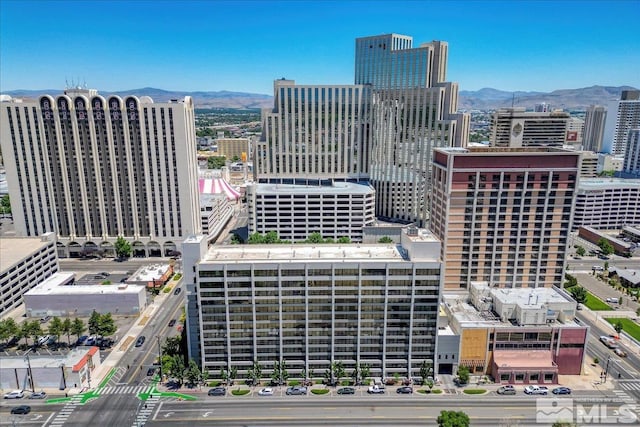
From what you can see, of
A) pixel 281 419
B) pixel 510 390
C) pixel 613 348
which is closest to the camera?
pixel 281 419

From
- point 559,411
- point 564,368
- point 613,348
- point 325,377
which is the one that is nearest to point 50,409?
point 325,377

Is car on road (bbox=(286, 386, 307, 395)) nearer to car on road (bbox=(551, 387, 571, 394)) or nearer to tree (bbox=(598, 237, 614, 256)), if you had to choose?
car on road (bbox=(551, 387, 571, 394))

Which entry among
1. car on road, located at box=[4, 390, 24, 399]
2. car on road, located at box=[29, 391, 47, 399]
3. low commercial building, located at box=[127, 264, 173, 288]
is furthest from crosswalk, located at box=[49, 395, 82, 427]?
low commercial building, located at box=[127, 264, 173, 288]

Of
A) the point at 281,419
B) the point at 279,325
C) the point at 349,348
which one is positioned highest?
the point at 279,325

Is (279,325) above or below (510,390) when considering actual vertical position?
above

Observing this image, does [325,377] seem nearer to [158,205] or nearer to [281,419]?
[281,419]

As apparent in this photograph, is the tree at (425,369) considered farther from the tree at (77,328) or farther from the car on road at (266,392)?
the tree at (77,328)

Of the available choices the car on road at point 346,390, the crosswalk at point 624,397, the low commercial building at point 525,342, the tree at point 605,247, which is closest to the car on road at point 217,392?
the car on road at point 346,390
